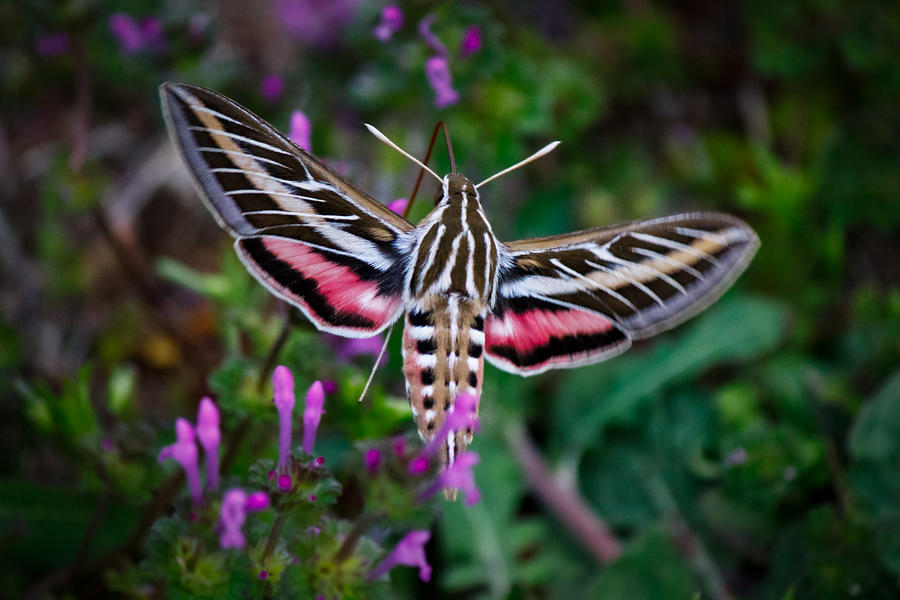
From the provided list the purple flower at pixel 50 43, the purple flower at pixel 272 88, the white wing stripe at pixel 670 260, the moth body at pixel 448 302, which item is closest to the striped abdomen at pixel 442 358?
the moth body at pixel 448 302

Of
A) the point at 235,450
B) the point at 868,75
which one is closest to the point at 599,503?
the point at 235,450

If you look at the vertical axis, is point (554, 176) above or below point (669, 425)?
above

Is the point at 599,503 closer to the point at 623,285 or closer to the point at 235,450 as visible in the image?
the point at 623,285

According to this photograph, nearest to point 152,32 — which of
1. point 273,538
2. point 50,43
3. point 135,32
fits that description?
point 135,32

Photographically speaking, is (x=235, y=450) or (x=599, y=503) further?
(x=599, y=503)

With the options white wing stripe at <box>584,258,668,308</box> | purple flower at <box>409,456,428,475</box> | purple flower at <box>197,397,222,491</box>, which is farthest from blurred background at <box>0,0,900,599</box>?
white wing stripe at <box>584,258,668,308</box>
